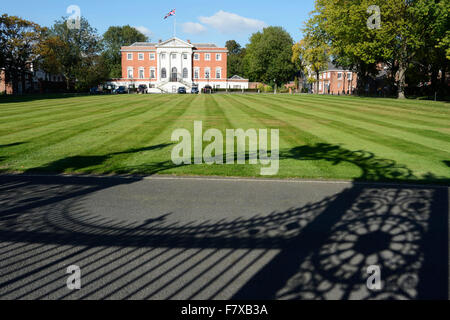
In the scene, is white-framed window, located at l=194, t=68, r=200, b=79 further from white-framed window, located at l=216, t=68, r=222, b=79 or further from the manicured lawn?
the manicured lawn

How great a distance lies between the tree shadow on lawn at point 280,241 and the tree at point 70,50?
68.4 m

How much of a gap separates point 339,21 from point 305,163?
46408 mm

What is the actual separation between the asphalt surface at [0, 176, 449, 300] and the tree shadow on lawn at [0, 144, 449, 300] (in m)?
0.02

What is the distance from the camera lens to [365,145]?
1389cm

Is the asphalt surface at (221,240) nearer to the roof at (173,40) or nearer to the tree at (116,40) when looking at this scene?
the roof at (173,40)

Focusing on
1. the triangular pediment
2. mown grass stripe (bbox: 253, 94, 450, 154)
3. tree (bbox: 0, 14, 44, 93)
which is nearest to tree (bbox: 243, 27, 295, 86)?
the triangular pediment

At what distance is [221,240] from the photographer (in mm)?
5688

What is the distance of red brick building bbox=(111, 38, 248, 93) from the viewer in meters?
100

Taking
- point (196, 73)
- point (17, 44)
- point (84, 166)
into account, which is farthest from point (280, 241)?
point (196, 73)

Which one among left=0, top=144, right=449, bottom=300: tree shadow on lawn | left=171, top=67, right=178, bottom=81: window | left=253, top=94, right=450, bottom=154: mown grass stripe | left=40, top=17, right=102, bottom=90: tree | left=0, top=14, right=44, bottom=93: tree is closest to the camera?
left=0, top=144, right=449, bottom=300: tree shadow on lawn

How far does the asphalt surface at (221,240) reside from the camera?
438 cm

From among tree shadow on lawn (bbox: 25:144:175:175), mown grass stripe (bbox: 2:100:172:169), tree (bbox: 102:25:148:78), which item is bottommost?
tree shadow on lawn (bbox: 25:144:175:175)

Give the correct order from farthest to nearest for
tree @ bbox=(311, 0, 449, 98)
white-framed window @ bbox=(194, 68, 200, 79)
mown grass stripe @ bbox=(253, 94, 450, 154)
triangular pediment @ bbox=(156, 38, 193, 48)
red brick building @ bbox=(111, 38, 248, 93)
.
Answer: white-framed window @ bbox=(194, 68, 200, 79) < red brick building @ bbox=(111, 38, 248, 93) < triangular pediment @ bbox=(156, 38, 193, 48) < tree @ bbox=(311, 0, 449, 98) < mown grass stripe @ bbox=(253, 94, 450, 154)

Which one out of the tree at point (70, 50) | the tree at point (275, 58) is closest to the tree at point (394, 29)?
the tree at point (275, 58)
